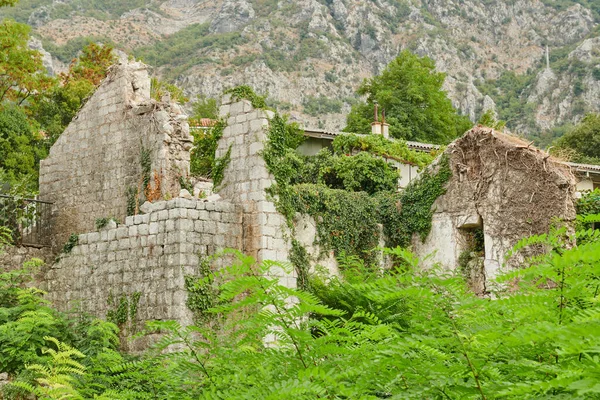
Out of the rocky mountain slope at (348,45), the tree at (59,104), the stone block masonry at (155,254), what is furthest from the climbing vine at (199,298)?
the rocky mountain slope at (348,45)

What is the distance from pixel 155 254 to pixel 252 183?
206 centimetres

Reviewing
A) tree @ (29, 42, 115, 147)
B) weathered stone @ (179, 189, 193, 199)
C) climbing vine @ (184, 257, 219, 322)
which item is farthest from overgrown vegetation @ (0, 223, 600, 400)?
tree @ (29, 42, 115, 147)

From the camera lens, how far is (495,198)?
1606 centimetres

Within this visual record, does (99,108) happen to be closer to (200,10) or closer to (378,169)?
(378,169)

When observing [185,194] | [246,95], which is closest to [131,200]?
[185,194]

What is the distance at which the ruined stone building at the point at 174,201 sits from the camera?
41.3 ft

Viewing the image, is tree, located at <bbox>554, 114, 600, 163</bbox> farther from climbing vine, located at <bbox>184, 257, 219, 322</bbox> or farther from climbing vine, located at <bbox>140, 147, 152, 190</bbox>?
climbing vine, located at <bbox>184, 257, 219, 322</bbox>

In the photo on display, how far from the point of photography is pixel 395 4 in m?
101

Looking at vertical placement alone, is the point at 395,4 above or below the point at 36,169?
above

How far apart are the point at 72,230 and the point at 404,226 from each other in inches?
275

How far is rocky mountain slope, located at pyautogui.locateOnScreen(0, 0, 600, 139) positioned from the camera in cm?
8344

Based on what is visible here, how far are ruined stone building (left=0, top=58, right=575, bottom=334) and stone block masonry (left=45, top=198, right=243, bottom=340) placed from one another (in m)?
0.02

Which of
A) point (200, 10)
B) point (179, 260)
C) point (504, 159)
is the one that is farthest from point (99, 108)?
point (200, 10)

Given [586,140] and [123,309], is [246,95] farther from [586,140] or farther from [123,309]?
[586,140]
